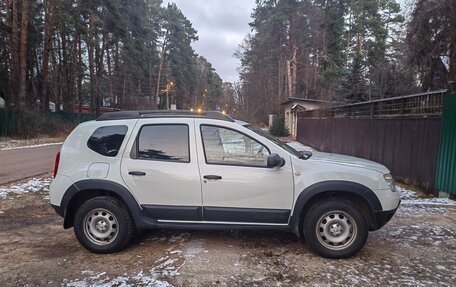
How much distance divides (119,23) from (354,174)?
37.0 metres

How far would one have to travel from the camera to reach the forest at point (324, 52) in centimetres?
2509

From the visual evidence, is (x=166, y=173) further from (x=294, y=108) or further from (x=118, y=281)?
(x=294, y=108)

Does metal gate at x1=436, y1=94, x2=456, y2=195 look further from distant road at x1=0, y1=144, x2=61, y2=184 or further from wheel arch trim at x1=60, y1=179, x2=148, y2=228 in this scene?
distant road at x1=0, y1=144, x2=61, y2=184

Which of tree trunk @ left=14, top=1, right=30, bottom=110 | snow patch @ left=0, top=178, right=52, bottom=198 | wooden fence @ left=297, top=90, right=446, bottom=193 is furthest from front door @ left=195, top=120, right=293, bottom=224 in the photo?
tree trunk @ left=14, top=1, right=30, bottom=110

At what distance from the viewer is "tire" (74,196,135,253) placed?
13.6 feet

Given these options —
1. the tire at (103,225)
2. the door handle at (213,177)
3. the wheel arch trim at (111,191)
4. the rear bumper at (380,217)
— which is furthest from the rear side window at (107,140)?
the rear bumper at (380,217)

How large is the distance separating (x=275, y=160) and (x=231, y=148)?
0.57 metres

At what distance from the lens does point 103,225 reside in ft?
13.8

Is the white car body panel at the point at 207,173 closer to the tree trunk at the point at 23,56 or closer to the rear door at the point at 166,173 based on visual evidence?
the rear door at the point at 166,173

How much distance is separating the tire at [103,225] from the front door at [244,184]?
1.02 m

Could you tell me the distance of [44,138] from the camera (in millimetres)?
24062

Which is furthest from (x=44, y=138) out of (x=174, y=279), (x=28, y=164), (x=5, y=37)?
(x=174, y=279)

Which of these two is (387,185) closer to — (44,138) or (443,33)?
(443,33)

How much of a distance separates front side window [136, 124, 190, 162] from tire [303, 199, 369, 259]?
67.2 inches
